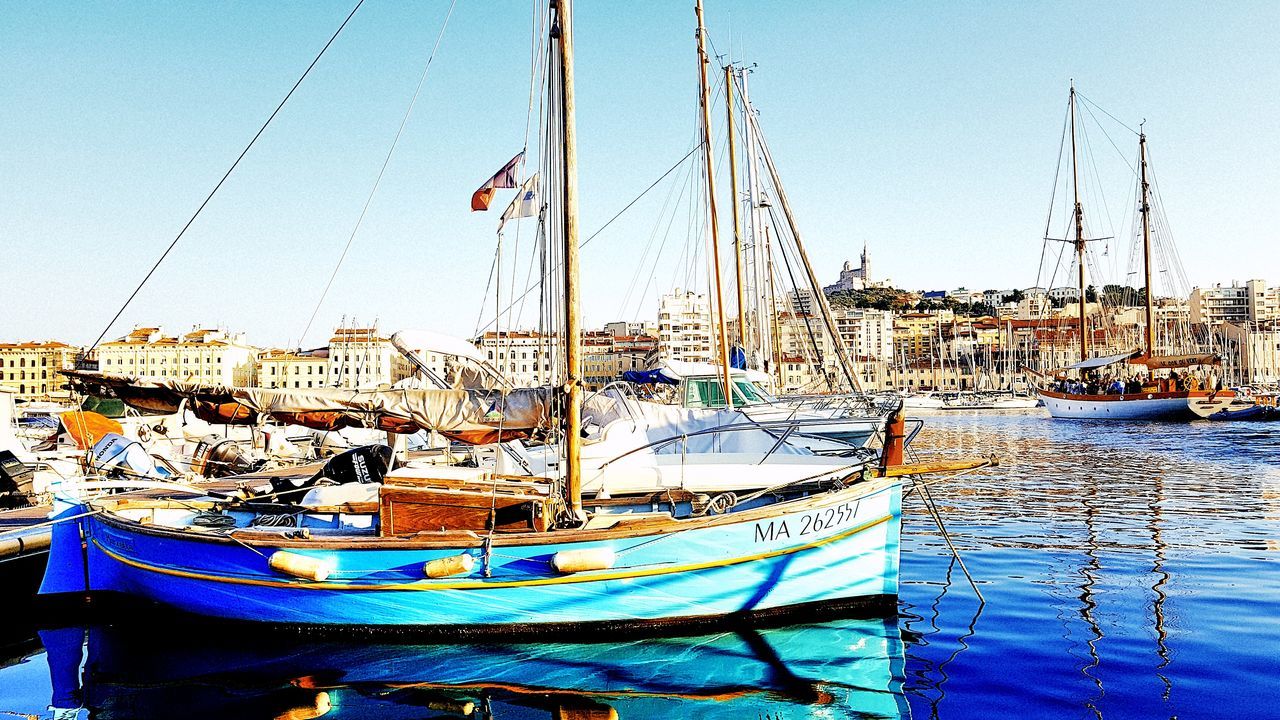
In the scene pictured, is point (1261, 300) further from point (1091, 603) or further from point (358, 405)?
point (358, 405)

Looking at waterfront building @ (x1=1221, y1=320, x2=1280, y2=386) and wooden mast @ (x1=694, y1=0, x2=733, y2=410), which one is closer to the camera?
wooden mast @ (x1=694, y1=0, x2=733, y2=410)

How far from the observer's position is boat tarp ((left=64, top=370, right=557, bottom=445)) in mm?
10047

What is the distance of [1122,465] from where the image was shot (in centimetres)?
2686

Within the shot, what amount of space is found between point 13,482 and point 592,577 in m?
13.1

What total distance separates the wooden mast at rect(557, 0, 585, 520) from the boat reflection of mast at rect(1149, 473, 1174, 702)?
5518 millimetres

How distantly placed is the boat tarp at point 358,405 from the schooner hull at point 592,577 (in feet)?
4.80

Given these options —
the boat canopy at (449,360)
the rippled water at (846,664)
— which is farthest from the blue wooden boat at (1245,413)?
the boat canopy at (449,360)

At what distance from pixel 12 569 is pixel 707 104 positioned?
695 inches

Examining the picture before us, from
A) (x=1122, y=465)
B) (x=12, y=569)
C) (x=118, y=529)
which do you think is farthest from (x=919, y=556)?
(x=1122, y=465)

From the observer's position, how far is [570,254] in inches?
380

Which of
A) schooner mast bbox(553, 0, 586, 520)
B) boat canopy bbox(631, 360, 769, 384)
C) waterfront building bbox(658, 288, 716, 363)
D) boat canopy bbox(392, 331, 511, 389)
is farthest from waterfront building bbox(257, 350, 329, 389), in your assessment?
schooner mast bbox(553, 0, 586, 520)

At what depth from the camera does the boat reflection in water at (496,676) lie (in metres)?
7.70

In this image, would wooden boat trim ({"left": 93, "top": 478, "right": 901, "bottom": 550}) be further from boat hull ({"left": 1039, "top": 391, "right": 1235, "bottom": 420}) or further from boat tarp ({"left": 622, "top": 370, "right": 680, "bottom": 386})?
boat hull ({"left": 1039, "top": 391, "right": 1235, "bottom": 420})

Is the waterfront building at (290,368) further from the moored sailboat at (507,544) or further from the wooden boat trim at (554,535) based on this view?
the wooden boat trim at (554,535)
